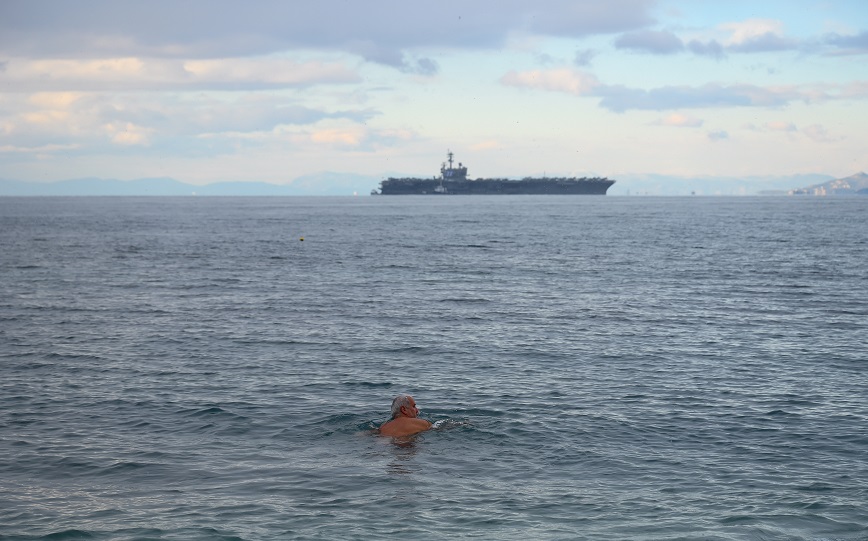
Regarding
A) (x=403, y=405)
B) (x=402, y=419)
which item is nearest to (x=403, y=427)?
(x=402, y=419)

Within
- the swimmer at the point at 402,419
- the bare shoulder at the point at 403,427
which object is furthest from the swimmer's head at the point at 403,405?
the bare shoulder at the point at 403,427

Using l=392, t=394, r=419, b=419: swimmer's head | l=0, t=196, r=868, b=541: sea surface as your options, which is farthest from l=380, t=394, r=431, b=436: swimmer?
l=0, t=196, r=868, b=541: sea surface

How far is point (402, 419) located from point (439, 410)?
2252mm

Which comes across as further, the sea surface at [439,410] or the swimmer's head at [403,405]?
the swimmer's head at [403,405]

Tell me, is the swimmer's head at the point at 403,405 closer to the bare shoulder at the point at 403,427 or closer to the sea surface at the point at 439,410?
the bare shoulder at the point at 403,427

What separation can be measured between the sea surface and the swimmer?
30 cm

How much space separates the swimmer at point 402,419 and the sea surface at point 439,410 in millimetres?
299

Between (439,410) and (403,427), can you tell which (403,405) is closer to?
(403,427)

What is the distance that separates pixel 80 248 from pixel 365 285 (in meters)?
37.8

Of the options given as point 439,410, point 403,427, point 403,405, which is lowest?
point 439,410

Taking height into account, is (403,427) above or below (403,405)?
below

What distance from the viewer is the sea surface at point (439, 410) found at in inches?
558

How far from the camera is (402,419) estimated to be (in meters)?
18.4

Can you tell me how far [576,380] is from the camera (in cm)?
2366
